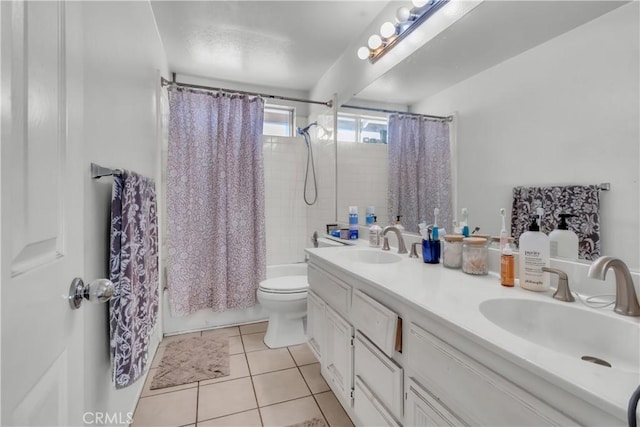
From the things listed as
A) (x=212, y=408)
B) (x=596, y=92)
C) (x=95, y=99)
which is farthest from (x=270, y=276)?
(x=596, y=92)

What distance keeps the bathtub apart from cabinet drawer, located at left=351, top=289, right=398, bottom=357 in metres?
1.55

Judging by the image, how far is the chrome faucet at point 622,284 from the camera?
2.37 feet

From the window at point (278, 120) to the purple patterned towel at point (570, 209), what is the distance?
8.30 feet

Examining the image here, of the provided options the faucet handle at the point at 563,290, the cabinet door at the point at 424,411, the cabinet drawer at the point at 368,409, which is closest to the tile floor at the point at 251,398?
the cabinet drawer at the point at 368,409

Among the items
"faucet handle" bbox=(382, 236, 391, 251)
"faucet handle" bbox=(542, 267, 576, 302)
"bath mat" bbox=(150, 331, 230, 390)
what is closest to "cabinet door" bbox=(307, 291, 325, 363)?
"faucet handle" bbox=(382, 236, 391, 251)

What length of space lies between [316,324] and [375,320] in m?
0.72

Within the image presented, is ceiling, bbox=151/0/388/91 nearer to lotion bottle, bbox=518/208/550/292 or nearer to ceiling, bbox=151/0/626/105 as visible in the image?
ceiling, bbox=151/0/626/105

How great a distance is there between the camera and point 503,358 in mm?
614

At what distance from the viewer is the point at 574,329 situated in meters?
0.79

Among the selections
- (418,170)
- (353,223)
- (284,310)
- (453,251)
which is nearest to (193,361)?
(284,310)

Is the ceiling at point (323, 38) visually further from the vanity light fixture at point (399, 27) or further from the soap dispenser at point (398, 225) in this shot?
the soap dispenser at point (398, 225)

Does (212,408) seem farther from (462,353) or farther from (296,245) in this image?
(296,245)

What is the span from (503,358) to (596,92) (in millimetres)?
840

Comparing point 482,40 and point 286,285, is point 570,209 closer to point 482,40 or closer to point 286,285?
point 482,40
